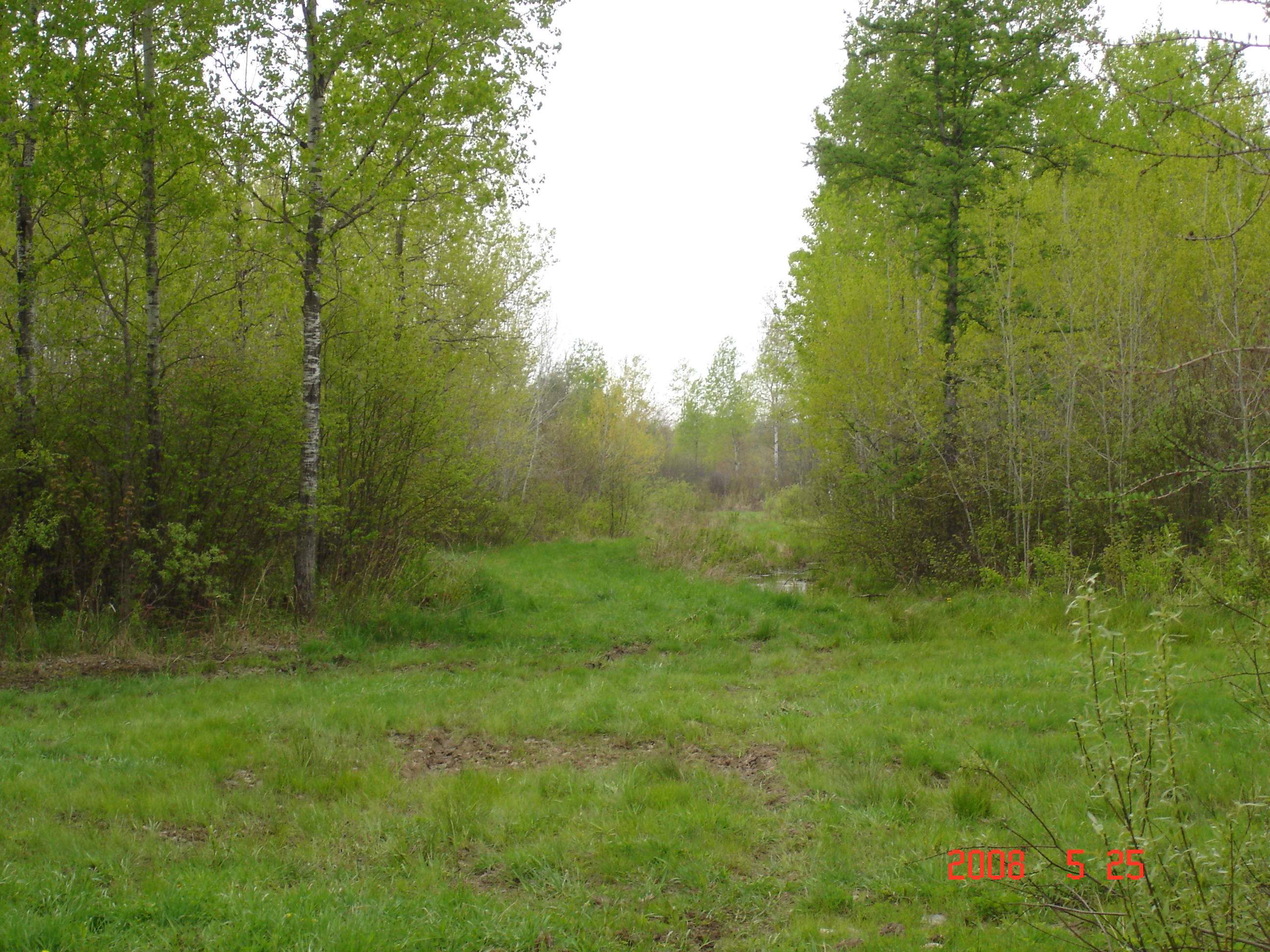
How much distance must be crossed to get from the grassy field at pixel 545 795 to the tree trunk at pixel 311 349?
4.04ft

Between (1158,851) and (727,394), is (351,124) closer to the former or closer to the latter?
(1158,851)

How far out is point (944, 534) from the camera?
1281 cm

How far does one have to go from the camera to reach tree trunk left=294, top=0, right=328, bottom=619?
391 inches

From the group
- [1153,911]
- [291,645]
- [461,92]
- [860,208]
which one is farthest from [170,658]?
[860,208]

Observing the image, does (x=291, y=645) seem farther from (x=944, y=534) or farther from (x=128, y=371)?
(x=944, y=534)

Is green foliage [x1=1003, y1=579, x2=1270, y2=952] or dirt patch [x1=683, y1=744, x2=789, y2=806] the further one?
dirt patch [x1=683, y1=744, x2=789, y2=806]

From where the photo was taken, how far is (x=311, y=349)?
10.1 meters

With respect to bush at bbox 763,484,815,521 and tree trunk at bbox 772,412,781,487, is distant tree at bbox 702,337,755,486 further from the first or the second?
bush at bbox 763,484,815,521

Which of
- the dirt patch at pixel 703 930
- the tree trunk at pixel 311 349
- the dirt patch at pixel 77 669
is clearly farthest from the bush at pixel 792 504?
the dirt patch at pixel 703 930

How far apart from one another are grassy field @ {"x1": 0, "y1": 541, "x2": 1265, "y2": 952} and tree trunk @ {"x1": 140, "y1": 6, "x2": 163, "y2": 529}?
8.05 ft

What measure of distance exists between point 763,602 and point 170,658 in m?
7.76

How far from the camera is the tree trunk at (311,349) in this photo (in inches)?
391

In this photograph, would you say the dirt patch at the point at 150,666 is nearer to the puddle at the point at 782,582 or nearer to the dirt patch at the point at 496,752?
the dirt patch at the point at 496,752

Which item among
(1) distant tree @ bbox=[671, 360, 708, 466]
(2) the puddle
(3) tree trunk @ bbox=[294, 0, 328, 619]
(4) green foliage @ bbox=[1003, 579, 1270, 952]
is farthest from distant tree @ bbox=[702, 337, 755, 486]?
(4) green foliage @ bbox=[1003, 579, 1270, 952]
